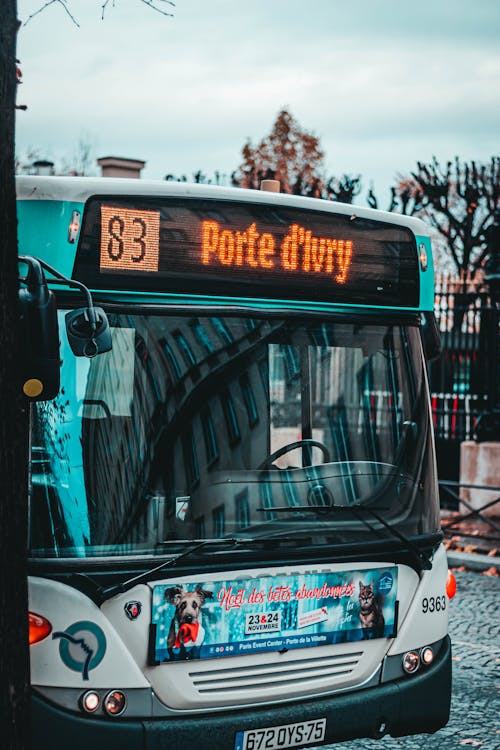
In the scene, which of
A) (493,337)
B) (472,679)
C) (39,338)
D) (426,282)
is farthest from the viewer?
(493,337)

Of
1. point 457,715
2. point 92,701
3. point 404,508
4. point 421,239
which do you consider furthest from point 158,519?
point 457,715

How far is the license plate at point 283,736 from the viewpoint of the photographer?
447 cm

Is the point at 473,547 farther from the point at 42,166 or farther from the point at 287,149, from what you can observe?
the point at 287,149

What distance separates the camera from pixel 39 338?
13.2 feet

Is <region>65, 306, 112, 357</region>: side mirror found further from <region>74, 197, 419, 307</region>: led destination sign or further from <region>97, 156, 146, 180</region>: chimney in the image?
<region>97, 156, 146, 180</region>: chimney

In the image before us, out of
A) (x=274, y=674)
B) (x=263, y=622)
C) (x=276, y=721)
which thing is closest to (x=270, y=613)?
(x=263, y=622)

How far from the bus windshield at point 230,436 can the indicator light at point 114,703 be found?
1.70 ft

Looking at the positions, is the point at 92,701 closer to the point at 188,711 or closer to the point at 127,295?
the point at 188,711

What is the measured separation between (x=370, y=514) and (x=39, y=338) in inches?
65.9

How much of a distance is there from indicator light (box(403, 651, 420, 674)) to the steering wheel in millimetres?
930

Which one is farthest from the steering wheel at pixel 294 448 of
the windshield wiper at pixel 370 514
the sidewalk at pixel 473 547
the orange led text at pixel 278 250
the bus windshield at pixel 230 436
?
the sidewalk at pixel 473 547

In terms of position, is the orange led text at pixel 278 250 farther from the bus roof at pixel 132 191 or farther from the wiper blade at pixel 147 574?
the wiper blade at pixel 147 574

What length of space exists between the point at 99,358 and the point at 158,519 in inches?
25.5

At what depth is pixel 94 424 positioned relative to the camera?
4.29 m
